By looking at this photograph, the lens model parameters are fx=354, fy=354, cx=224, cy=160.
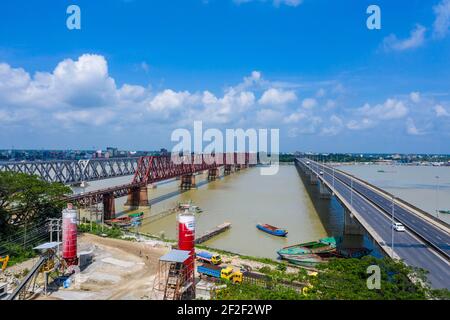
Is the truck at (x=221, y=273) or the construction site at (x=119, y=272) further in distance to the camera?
the truck at (x=221, y=273)

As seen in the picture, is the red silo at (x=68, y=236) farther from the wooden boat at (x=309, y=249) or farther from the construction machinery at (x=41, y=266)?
the wooden boat at (x=309, y=249)

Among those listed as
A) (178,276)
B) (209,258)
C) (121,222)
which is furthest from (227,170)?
(178,276)

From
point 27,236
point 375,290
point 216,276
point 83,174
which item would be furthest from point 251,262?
point 83,174

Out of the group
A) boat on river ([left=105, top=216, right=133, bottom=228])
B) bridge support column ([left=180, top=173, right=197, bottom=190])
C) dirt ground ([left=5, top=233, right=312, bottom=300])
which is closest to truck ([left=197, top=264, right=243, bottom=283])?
dirt ground ([left=5, top=233, right=312, bottom=300])

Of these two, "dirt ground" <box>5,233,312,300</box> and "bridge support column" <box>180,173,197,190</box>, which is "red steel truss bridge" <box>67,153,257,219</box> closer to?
"bridge support column" <box>180,173,197,190</box>

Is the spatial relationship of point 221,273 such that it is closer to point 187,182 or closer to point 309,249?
point 309,249
